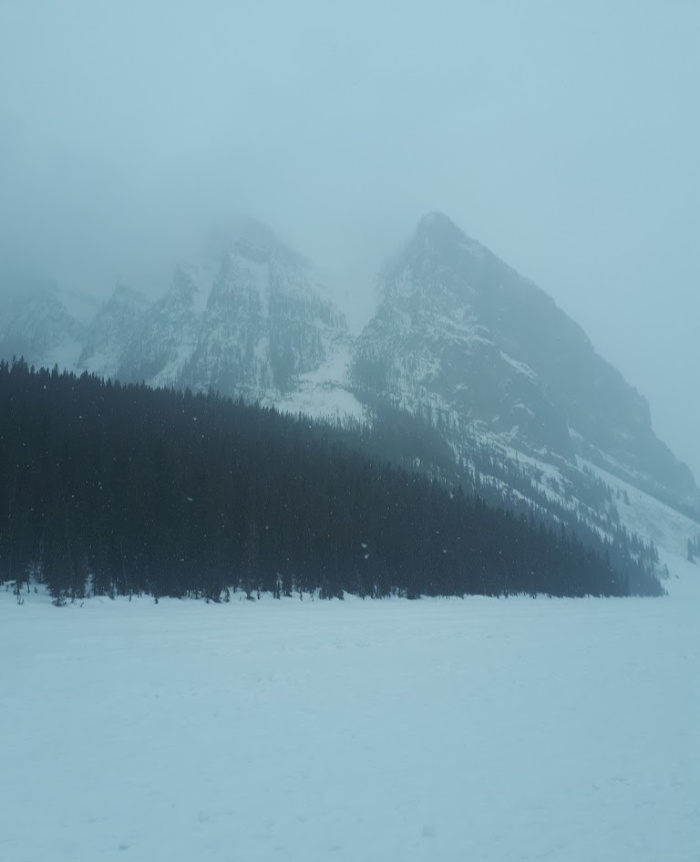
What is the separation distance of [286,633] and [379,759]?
17016 mm

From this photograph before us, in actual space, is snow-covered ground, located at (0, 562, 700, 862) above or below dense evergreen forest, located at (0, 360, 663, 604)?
below

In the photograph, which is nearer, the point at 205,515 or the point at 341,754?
the point at 341,754

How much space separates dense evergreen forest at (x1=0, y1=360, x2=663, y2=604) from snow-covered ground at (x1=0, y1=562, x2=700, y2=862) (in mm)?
27455

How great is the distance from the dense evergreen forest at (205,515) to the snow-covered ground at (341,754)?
27.5 m

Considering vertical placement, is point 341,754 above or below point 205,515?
below

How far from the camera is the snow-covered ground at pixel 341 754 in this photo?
8.70 m

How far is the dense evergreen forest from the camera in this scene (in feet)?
167

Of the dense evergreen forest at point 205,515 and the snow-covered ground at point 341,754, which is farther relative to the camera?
the dense evergreen forest at point 205,515

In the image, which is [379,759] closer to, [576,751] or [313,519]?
[576,751]

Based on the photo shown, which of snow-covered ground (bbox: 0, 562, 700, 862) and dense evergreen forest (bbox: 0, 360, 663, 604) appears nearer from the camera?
snow-covered ground (bbox: 0, 562, 700, 862)

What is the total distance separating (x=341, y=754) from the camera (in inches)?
469

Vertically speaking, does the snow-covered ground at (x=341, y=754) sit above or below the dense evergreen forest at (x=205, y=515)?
below

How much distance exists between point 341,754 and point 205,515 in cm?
4858

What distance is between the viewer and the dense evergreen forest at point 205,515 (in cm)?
5088
